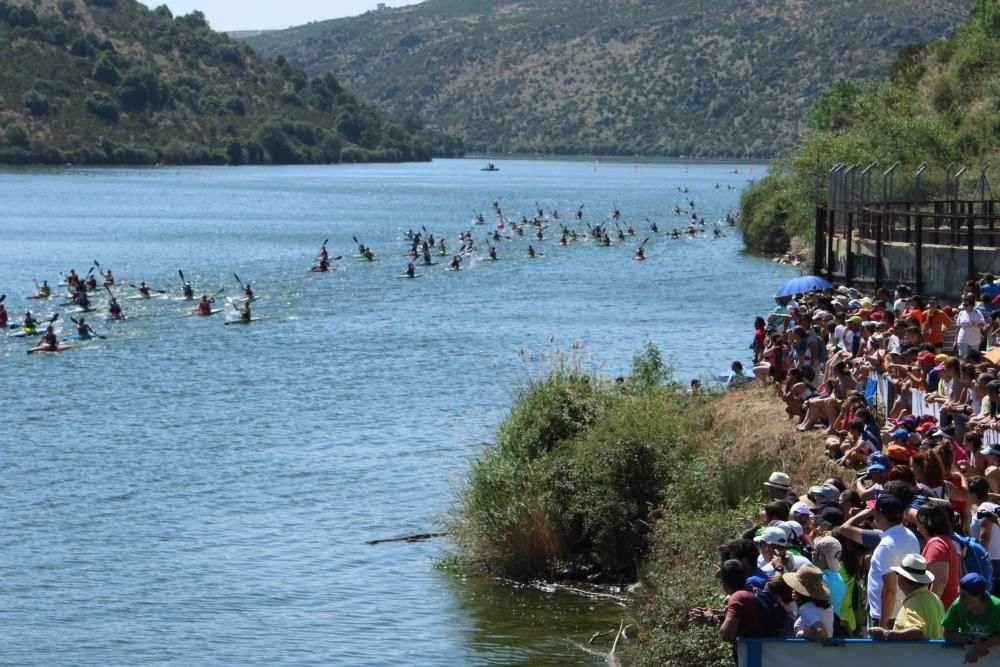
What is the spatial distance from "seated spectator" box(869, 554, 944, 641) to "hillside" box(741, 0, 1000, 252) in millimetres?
41823

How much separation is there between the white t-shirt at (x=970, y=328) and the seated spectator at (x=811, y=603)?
11954mm

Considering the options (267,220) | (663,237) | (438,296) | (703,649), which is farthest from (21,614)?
(267,220)

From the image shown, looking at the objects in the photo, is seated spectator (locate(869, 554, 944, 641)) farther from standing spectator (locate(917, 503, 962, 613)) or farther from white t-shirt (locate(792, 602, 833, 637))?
white t-shirt (locate(792, 602, 833, 637))

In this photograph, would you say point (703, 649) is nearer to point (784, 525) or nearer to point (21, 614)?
point (784, 525)

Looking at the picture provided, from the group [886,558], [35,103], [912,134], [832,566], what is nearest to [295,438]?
[832,566]

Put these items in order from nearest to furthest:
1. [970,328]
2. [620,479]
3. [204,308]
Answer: [620,479] < [970,328] < [204,308]

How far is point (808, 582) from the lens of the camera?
38.7ft

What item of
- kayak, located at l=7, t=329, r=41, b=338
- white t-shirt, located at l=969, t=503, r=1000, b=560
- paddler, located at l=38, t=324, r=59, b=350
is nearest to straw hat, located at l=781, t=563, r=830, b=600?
white t-shirt, located at l=969, t=503, r=1000, b=560

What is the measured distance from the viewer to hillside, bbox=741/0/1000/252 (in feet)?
208

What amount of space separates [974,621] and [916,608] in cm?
49

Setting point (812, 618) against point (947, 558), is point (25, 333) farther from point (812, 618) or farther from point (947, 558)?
point (947, 558)

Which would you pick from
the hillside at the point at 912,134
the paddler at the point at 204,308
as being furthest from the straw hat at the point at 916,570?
the paddler at the point at 204,308

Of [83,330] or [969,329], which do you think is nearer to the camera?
[969,329]

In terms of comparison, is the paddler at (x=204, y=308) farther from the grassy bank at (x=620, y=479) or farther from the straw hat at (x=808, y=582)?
the straw hat at (x=808, y=582)
